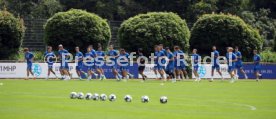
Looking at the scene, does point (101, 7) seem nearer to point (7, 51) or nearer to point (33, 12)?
point (33, 12)

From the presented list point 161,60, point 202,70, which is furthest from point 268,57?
point 161,60

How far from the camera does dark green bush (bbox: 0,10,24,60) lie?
172 ft

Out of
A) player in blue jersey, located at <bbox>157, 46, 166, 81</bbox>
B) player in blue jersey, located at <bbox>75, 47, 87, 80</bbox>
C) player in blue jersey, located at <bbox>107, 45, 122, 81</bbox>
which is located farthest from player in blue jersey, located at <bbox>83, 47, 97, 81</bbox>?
player in blue jersey, located at <bbox>157, 46, 166, 81</bbox>

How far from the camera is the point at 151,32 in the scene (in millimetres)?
54906

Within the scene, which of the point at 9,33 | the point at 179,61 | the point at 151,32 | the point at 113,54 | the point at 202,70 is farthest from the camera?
the point at 151,32

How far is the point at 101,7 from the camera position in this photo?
8319 centimetres

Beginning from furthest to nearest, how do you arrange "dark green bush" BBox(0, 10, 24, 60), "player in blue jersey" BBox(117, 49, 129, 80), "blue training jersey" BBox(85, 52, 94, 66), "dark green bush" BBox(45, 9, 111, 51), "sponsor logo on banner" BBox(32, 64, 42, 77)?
"dark green bush" BBox(45, 9, 111, 51)
"dark green bush" BBox(0, 10, 24, 60)
"sponsor logo on banner" BBox(32, 64, 42, 77)
"blue training jersey" BBox(85, 52, 94, 66)
"player in blue jersey" BBox(117, 49, 129, 80)

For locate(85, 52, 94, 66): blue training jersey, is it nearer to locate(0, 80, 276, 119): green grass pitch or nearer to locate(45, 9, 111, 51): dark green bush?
locate(45, 9, 111, 51): dark green bush

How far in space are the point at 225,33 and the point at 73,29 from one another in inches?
524

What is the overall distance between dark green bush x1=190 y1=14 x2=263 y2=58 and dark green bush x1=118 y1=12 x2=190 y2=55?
2.81 meters

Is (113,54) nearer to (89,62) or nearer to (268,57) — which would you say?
(89,62)

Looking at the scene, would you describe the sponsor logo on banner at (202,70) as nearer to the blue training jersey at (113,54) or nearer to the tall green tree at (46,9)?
the blue training jersey at (113,54)

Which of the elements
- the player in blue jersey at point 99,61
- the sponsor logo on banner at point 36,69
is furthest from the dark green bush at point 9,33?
the player in blue jersey at point 99,61

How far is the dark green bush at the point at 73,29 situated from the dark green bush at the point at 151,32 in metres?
2.18
